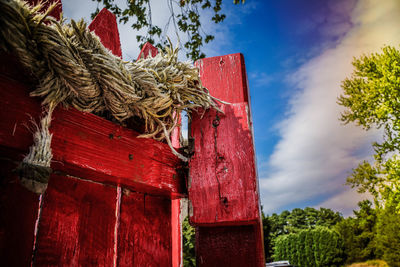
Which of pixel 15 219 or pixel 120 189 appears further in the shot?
pixel 120 189

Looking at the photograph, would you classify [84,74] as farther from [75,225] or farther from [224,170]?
[224,170]

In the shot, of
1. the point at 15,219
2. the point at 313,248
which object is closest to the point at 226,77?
the point at 15,219

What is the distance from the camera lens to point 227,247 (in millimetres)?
1078

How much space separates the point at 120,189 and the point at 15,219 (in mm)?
362

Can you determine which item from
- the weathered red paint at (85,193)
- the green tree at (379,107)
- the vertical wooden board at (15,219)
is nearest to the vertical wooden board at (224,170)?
the weathered red paint at (85,193)

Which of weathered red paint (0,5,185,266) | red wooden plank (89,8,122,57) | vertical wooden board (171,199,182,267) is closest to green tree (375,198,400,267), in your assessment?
vertical wooden board (171,199,182,267)

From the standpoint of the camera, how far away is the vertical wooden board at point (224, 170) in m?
1.03

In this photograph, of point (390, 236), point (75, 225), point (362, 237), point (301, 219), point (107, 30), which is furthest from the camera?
point (301, 219)

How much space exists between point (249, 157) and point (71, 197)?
2.27 ft

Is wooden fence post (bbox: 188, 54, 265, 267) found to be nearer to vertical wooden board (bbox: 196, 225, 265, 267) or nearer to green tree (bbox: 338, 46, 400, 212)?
vertical wooden board (bbox: 196, 225, 265, 267)

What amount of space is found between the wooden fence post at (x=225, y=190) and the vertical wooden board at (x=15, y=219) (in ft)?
1.84

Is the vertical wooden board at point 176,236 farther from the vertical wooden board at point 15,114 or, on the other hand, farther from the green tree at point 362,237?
the green tree at point 362,237

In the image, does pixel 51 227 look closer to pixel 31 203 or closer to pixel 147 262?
pixel 31 203

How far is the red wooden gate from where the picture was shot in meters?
0.72
